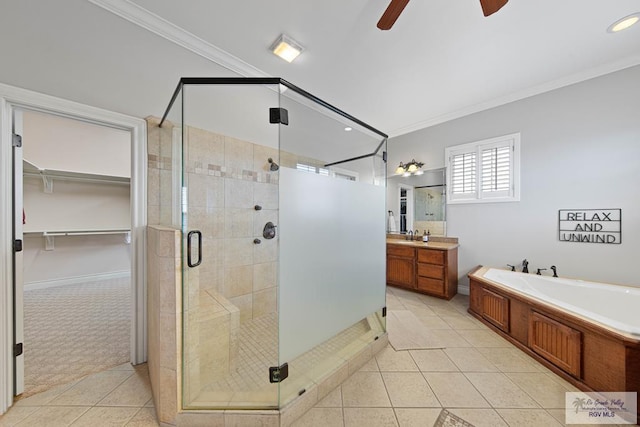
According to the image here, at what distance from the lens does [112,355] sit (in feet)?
6.00

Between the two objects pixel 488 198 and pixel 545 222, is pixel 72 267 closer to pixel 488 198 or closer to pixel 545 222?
pixel 488 198

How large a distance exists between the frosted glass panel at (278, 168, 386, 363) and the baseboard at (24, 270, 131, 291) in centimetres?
430

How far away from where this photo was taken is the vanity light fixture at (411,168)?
3.69m

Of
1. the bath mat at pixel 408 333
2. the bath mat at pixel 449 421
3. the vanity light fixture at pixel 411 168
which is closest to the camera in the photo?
the bath mat at pixel 449 421

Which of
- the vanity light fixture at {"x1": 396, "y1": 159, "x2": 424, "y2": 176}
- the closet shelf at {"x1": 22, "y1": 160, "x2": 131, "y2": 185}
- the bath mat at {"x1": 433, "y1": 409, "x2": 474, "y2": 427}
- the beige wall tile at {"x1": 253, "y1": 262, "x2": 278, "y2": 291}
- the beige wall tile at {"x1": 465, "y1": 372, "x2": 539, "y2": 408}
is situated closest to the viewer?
the bath mat at {"x1": 433, "y1": 409, "x2": 474, "y2": 427}

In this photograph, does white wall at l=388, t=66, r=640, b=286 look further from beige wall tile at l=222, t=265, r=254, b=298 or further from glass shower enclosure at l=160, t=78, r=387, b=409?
beige wall tile at l=222, t=265, r=254, b=298

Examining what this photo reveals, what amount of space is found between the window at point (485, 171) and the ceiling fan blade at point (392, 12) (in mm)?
2375

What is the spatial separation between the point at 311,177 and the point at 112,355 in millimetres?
2203

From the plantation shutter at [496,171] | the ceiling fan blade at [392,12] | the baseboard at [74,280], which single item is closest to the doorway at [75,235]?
the baseboard at [74,280]

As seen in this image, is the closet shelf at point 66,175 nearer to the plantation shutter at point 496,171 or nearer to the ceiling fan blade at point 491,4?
the ceiling fan blade at point 491,4

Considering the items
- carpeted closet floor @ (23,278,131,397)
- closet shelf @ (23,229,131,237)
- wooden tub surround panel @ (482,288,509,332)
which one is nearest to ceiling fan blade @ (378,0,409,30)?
wooden tub surround panel @ (482,288,509,332)

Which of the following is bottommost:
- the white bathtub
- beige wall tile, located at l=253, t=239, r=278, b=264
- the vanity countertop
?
the white bathtub

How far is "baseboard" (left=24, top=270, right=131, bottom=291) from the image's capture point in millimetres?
3215
